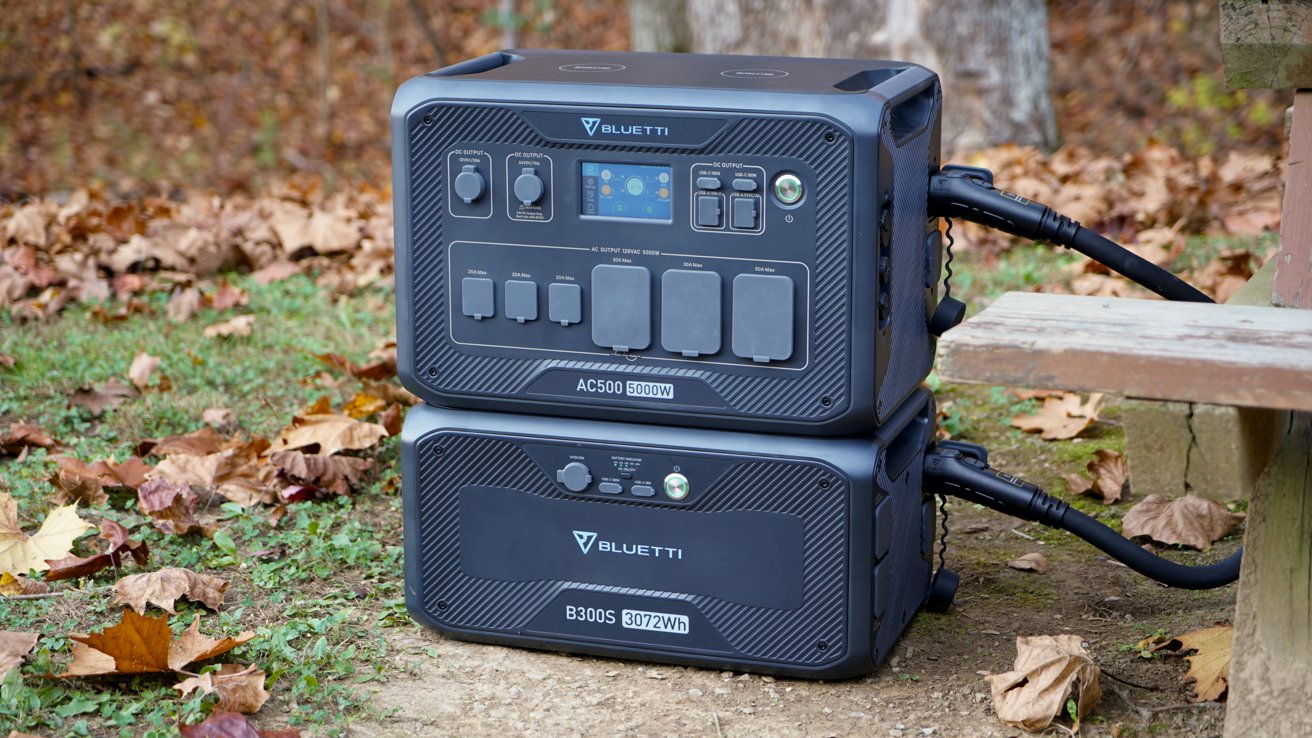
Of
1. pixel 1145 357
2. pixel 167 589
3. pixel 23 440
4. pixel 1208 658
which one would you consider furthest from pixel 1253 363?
pixel 23 440

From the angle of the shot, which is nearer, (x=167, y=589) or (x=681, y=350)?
(x=681, y=350)

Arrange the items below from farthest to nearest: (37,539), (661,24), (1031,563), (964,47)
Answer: (661,24) < (964,47) < (1031,563) < (37,539)

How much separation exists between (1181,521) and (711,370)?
1.17m

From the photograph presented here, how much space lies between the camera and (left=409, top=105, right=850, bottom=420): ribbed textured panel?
6.63ft

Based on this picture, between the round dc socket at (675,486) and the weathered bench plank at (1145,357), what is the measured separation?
0.68 metres

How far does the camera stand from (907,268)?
2.23 metres

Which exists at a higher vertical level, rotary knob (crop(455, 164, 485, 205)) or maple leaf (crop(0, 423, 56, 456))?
rotary knob (crop(455, 164, 485, 205))

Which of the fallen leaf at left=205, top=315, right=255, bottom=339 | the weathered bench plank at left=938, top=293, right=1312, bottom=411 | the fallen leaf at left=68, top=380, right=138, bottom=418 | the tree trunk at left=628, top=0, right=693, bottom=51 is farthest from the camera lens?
the tree trunk at left=628, top=0, right=693, bottom=51

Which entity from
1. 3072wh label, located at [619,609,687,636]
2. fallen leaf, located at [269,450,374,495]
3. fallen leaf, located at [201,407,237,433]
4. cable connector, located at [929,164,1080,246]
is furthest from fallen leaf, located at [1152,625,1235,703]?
fallen leaf, located at [201,407,237,433]

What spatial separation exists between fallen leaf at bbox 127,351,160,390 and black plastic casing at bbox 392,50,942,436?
151cm

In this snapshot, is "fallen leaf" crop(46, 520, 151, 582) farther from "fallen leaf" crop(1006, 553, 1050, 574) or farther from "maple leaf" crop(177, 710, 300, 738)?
"fallen leaf" crop(1006, 553, 1050, 574)

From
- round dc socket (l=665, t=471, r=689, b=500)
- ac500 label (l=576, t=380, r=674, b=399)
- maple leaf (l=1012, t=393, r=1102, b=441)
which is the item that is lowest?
maple leaf (l=1012, t=393, r=1102, b=441)

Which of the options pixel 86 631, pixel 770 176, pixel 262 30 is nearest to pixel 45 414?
pixel 86 631

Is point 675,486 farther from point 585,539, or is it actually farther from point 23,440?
point 23,440
